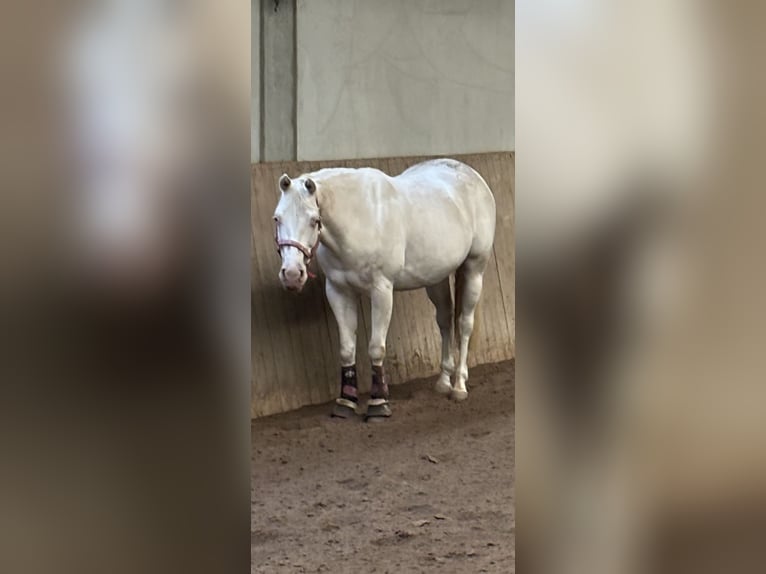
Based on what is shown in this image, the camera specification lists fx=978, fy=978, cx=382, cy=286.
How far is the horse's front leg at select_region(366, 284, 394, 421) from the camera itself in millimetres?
2863

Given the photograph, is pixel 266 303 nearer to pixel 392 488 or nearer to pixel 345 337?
pixel 345 337

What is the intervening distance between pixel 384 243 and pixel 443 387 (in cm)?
57

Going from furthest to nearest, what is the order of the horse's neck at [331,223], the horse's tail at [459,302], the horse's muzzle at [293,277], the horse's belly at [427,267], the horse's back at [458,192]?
1. the horse's tail at [459,302]
2. the horse's back at [458,192]
3. the horse's belly at [427,267]
4. the horse's neck at [331,223]
5. the horse's muzzle at [293,277]

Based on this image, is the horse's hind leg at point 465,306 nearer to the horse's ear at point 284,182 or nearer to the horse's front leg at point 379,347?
the horse's front leg at point 379,347

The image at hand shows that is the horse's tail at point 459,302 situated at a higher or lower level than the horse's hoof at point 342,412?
higher

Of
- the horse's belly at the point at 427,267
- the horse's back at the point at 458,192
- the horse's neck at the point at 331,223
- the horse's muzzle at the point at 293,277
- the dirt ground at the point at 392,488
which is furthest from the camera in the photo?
the horse's back at the point at 458,192

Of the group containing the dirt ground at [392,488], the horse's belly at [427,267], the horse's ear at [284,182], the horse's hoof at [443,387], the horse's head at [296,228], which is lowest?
the dirt ground at [392,488]

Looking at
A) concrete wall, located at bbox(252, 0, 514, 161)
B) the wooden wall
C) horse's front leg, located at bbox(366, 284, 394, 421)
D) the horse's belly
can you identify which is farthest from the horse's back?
concrete wall, located at bbox(252, 0, 514, 161)

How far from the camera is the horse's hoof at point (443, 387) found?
3148mm

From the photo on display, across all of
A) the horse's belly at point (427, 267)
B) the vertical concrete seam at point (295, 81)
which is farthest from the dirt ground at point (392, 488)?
the vertical concrete seam at point (295, 81)

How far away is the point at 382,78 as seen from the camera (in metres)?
3.66

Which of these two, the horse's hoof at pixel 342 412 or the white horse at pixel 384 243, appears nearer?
the white horse at pixel 384 243

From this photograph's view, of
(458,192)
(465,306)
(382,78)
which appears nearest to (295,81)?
(382,78)

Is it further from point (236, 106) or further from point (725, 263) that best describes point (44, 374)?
point (725, 263)
